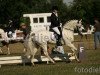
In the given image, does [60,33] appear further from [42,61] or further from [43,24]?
[43,24]

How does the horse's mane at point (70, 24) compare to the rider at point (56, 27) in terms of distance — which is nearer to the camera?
the rider at point (56, 27)

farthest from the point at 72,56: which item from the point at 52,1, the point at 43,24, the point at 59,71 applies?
the point at 52,1

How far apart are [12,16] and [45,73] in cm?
4707

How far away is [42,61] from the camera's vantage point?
16.8m

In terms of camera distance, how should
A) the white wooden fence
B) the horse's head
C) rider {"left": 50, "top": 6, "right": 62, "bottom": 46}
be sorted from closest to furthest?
the white wooden fence, rider {"left": 50, "top": 6, "right": 62, "bottom": 46}, the horse's head

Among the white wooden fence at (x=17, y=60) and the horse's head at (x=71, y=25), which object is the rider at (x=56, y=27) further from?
the white wooden fence at (x=17, y=60)

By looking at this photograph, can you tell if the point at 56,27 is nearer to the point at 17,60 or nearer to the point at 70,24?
the point at 70,24

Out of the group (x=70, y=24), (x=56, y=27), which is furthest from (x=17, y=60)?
(x=70, y=24)

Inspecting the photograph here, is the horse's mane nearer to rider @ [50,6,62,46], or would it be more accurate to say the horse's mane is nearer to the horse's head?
the horse's head

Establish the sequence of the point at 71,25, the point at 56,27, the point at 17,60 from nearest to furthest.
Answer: the point at 17,60, the point at 56,27, the point at 71,25

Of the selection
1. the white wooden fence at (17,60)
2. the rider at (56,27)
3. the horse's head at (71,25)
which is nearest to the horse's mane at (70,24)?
the horse's head at (71,25)

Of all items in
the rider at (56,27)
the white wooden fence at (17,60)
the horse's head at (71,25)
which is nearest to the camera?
the white wooden fence at (17,60)

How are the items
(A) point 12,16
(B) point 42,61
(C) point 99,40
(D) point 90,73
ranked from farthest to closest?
(A) point 12,16
(C) point 99,40
(B) point 42,61
(D) point 90,73

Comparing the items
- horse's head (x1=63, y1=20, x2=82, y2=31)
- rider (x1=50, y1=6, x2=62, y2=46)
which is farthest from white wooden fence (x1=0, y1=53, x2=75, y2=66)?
horse's head (x1=63, y1=20, x2=82, y2=31)
